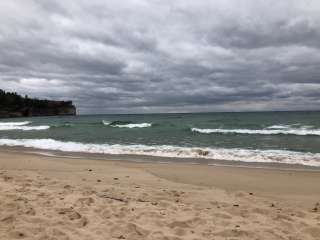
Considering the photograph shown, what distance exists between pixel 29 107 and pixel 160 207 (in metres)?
111

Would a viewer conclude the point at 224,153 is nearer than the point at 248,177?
No

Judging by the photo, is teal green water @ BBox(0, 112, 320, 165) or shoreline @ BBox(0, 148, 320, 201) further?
teal green water @ BBox(0, 112, 320, 165)

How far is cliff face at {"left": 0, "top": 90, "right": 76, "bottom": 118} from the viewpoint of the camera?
9856cm

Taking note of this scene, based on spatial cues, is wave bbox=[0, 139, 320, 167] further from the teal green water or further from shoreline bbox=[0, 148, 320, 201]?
shoreline bbox=[0, 148, 320, 201]

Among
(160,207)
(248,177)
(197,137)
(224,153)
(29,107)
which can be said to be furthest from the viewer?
(29,107)

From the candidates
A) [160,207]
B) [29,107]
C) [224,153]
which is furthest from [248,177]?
[29,107]

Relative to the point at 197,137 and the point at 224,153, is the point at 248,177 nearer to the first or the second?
the point at 224,153

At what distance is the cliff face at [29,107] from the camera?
9856 centimetres

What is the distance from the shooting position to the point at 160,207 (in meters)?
5.14

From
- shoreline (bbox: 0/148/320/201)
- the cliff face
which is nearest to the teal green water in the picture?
shoreline (bbox: 0/148/320/201)

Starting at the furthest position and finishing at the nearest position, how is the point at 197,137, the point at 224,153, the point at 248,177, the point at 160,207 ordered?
the point at 197,137
the point at 224,153
the point at 248,177
the point at 160,207

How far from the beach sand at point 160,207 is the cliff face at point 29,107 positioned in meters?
99.4

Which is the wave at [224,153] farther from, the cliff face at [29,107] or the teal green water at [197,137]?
the cliff face at [29,107]

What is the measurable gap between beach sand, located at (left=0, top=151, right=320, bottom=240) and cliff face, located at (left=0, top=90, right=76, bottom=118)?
326ft
